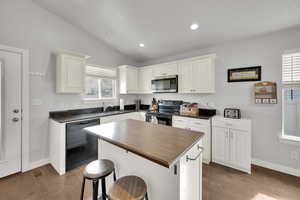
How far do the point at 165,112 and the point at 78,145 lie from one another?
2192 mm

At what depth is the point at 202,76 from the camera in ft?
9.72

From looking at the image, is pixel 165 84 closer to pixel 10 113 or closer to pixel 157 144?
pixel 157 144

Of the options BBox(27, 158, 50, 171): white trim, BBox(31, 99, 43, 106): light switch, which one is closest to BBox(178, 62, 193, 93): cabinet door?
BBox(31, 99, 43, 106): light switch

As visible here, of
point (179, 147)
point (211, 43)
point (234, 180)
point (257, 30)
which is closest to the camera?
point (179, 147)

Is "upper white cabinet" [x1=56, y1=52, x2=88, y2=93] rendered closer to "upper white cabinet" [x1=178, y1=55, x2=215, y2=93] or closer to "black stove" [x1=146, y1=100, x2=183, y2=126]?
"black stove" [x1=146, y1=100, x2=183, y2=126]

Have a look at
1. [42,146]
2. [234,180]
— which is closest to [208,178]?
[234,180]

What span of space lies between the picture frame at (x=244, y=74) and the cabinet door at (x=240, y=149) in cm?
107

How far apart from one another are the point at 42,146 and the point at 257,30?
4709 millimetres

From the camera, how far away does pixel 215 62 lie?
303cm

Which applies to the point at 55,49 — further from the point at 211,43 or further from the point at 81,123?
the point at 211,43

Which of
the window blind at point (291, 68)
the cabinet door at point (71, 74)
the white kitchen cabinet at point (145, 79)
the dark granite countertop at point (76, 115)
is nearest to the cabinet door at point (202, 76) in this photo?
the window blind at point (291, 68)

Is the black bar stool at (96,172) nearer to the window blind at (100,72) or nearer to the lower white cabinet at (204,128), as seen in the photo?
the lower white cabinet at (204,128)

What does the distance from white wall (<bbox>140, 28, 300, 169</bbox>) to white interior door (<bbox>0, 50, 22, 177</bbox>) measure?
13.1 ft

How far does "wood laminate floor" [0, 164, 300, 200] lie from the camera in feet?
6.08
